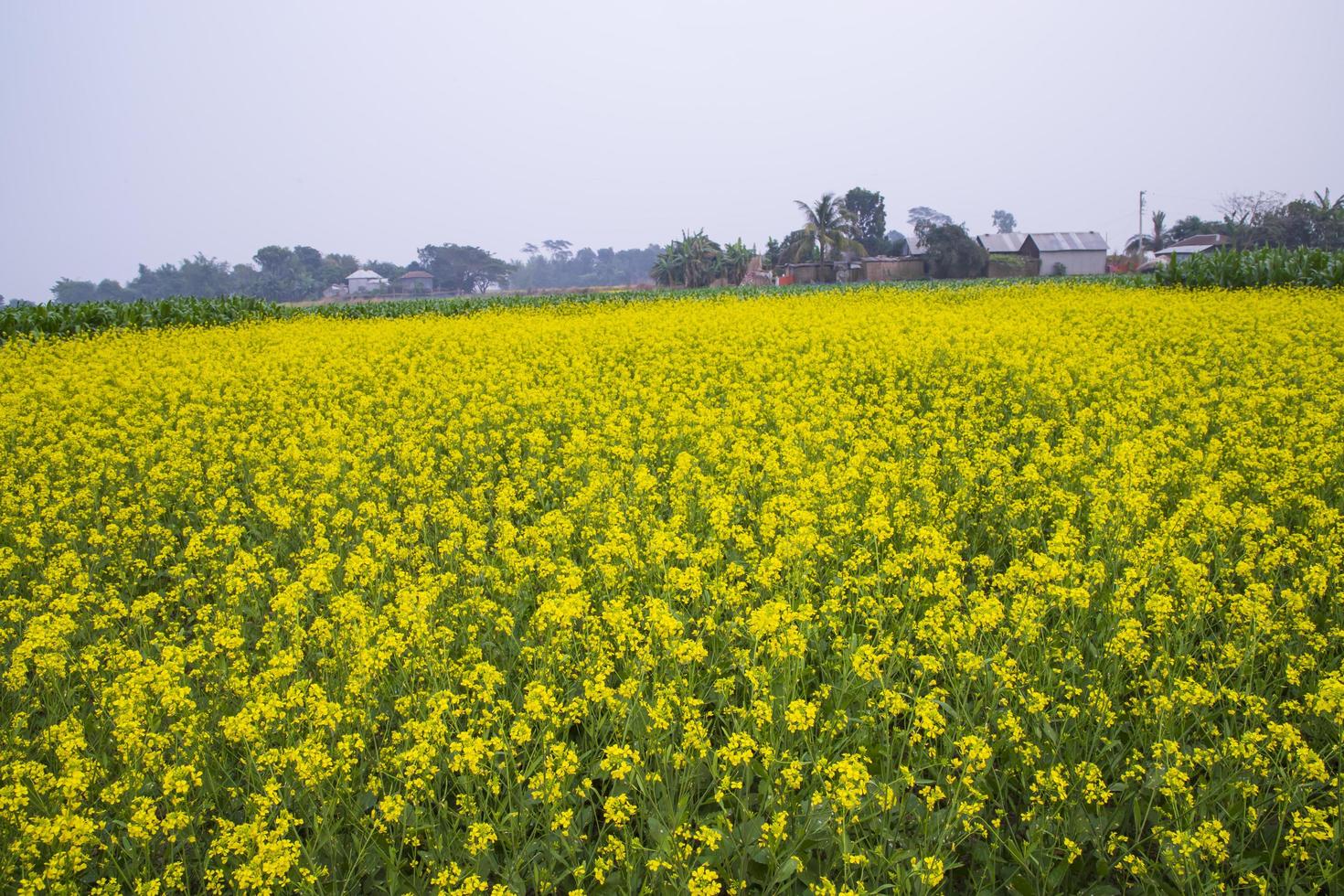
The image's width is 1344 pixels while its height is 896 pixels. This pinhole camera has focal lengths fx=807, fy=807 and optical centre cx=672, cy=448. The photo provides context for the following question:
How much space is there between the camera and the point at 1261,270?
68.4ft

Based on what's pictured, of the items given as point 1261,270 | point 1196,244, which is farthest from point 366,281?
point 1261,270

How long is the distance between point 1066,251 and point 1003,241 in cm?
478

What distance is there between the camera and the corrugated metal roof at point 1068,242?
62031 millimetres

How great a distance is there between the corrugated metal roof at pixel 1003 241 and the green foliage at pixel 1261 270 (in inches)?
1661

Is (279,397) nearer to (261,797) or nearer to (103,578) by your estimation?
(103,578)

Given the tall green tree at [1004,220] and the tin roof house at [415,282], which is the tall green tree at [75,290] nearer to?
the tin roof house at [415,282]

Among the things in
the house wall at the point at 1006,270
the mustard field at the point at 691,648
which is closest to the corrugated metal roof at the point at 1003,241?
the house wall at the point at 1006,270

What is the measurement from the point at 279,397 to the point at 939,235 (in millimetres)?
53463

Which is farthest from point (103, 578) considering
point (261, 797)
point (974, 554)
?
point (974, 554)

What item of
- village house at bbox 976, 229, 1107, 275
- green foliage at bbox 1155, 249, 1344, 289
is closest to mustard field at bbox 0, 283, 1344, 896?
green foliage at bbox 1155, 249, 1344, 289

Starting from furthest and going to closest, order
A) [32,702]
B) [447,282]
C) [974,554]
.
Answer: [447,282] → [974,554] → [32,702]

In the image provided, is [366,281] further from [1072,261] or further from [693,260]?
[1072,261]

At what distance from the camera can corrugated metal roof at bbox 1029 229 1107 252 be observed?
204 feet

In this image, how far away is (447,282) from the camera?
10906 cm
